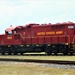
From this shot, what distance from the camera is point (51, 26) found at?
120 feet

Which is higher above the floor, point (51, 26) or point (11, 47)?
point (51, 26)

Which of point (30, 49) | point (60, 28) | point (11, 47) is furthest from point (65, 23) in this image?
point (11, 47)

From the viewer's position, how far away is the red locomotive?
35.1 meters

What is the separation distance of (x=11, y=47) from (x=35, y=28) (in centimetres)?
444

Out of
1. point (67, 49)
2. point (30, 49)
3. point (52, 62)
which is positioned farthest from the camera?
point (30, 49)

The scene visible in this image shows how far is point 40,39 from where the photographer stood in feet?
122

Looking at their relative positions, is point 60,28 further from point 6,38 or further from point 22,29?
point 6,38

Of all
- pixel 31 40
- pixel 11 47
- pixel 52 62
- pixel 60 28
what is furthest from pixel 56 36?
pixel 52 62

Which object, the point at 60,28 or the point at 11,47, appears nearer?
the point at 60,28

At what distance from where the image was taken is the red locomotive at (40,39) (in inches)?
1383

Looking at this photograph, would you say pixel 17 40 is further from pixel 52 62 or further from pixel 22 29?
pixel 52 62

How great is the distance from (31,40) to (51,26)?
3473 mm

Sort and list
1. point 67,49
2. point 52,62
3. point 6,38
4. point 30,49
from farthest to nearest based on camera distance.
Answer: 1. point 6,38
2. point 30,49
3. point 67,49
4. point 52,62

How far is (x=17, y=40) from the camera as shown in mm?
38906
